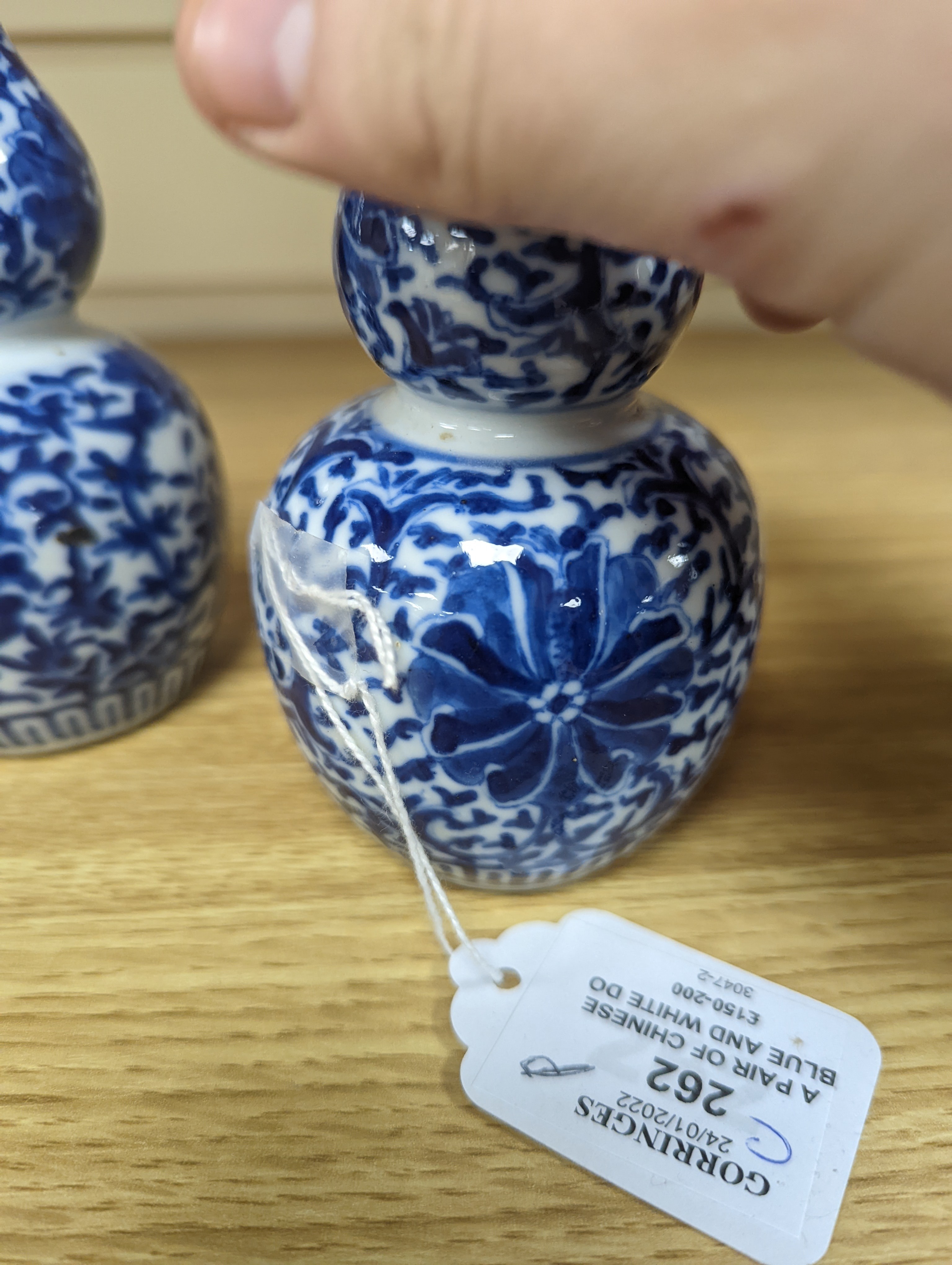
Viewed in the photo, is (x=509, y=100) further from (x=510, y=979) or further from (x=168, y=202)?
(x=168, y=202)

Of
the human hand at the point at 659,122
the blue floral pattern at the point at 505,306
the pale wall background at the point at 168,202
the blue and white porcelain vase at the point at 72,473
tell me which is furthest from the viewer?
the pale wall background at the point at 168,202

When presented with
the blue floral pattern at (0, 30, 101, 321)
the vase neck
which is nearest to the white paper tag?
the vase neck

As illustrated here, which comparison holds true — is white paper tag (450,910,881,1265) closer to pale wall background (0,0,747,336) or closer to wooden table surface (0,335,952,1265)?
wooden table surface (0,335,952,1265)

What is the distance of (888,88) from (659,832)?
32 centimetres

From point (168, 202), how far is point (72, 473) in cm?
75

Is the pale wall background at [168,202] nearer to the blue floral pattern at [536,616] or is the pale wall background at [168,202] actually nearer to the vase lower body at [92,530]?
the vase lower body at [92,530]

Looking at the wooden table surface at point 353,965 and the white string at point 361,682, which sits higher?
the white string at point 361,682


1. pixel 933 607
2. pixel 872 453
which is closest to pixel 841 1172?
pixel 933 607

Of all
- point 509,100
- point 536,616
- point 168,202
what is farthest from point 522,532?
point 168,202

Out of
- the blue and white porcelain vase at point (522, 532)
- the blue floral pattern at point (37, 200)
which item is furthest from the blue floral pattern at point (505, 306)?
the blue floral pattern at point (37, 200)

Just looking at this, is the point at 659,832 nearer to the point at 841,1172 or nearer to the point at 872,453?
the point at 841,1172

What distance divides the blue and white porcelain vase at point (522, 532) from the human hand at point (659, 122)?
0.30 ft

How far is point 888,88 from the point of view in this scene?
0.16 meters

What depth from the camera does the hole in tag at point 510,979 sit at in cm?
35
